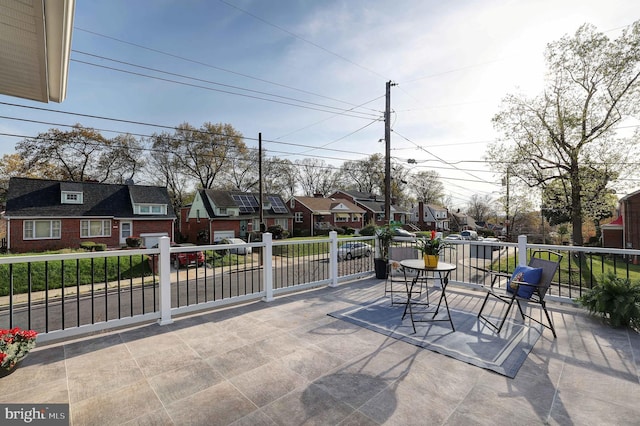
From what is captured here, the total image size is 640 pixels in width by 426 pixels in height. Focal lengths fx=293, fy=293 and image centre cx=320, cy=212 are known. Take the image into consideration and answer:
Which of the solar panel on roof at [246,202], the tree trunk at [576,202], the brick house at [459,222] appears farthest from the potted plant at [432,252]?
the brick house at [459,222]

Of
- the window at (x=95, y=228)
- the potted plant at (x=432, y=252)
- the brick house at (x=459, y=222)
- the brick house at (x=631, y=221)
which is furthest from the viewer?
the brick house at (x=459, y=222)

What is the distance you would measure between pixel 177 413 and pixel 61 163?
2866 centimetres

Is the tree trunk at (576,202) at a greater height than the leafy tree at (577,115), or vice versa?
the leafy tree at (577,115)

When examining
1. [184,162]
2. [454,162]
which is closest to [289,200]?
[184,162]

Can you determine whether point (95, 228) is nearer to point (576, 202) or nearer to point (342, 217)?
point (342, 217)

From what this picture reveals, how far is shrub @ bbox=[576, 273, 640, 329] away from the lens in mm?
3328

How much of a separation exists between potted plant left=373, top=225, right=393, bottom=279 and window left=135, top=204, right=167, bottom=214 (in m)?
18.6

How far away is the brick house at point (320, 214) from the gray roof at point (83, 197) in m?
12.3

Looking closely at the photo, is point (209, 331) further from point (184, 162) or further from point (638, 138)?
point (184, 162)

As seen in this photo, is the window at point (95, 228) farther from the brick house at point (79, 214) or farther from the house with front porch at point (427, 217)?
the house with front porch at point (427, 217)

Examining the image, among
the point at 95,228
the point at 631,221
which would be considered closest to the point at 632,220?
the point at 631,221

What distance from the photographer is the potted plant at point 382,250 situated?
20.0 ft

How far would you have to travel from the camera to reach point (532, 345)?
2.97m
